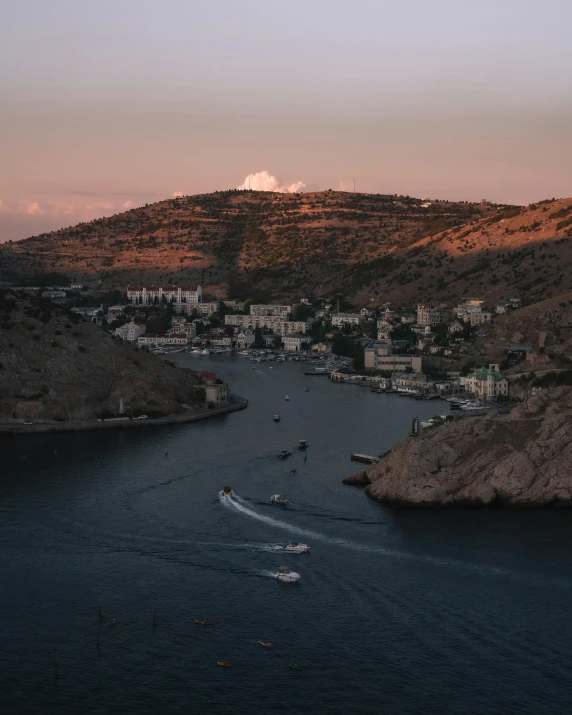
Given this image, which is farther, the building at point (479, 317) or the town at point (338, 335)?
the building at point (479, 317)

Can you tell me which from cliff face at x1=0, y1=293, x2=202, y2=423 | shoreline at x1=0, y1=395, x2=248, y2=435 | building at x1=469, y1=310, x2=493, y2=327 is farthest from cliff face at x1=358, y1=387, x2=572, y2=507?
building at x1=469, y1=310, x2=493, y2=327

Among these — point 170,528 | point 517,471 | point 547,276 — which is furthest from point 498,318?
point 170,528

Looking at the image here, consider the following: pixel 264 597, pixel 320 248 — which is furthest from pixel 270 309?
pixel 264 597

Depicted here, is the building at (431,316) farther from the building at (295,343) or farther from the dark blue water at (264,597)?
the dark blue water at (264,597)

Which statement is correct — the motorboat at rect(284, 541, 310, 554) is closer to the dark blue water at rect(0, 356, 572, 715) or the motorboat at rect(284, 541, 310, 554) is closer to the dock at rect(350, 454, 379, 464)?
the dark blue water at rect(0, 356, 572, 715)

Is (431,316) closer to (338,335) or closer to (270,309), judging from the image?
(338,335)

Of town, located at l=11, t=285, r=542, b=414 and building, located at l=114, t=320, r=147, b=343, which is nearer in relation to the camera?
town, located at l=11, t=285, r=542, b=414

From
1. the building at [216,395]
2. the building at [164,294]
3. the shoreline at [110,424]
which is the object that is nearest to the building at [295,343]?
the building at [164,294]
